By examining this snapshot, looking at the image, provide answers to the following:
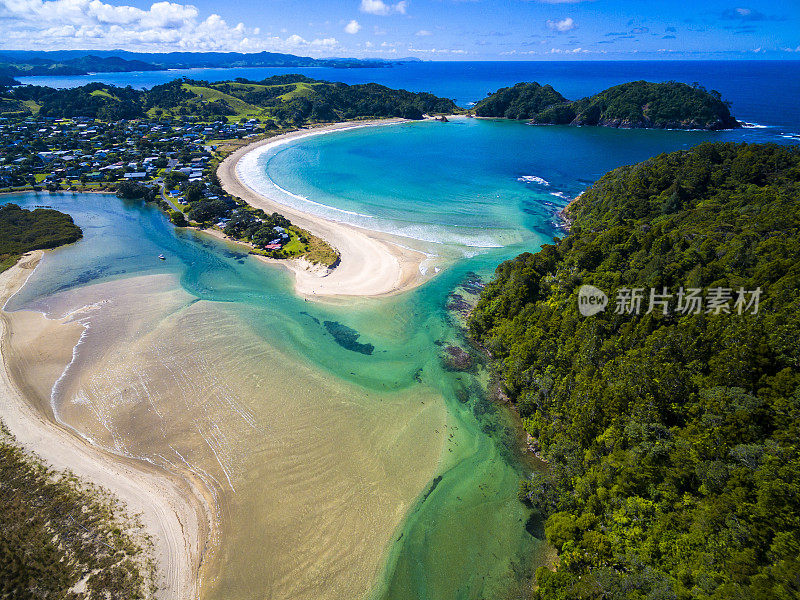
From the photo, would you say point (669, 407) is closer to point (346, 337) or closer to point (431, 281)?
point (346, 337)

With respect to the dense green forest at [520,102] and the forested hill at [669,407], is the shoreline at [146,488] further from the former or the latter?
the dense green forest at [520,102]

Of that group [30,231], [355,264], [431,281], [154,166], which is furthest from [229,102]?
[431,281]

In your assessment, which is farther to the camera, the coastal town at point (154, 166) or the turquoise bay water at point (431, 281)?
the coastal town at point (154, 166)

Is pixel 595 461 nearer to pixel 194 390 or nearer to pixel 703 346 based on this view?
pixel 703 346

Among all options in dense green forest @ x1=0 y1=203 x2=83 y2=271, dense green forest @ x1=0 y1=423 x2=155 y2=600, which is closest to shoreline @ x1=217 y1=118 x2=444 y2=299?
dense green forest @ x1=0 y1=423 x2=155 y2=600

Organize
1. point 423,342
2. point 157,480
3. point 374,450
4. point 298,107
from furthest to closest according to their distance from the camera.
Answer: point 298,107 < point 423,342 < point 374,450 < point 157,480

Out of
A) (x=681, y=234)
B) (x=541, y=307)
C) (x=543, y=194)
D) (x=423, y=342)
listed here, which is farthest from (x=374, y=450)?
(x=543, y=194)

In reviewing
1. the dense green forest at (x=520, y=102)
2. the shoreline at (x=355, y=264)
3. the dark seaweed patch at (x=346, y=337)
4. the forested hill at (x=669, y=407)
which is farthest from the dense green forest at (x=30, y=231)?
the dense green forest at (x=520, y=102)
